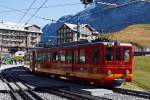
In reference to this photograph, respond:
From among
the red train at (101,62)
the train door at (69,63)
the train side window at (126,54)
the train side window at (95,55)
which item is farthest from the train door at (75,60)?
the train side window at (126,54)

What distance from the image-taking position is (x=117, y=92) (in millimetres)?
26562

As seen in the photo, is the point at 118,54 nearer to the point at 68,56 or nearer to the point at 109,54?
the point at 109,54

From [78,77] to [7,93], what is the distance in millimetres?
6443

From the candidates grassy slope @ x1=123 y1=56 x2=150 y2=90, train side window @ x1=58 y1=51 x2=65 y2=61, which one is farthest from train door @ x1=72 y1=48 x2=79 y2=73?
grassy slope @ x1=123 y1=56 x2=150 y2=90

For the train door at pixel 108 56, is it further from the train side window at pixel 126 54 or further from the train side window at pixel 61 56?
the train side window at pixel 61 56

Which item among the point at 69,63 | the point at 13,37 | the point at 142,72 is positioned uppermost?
the point at 13,37

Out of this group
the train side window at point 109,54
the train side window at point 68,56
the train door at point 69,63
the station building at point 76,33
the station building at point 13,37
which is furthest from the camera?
the station building at point 13,37

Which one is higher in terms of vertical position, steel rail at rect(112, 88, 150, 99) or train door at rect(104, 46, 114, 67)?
train door at rect(104, 46, 114, 67)

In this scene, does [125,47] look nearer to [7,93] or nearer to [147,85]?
[7,93]

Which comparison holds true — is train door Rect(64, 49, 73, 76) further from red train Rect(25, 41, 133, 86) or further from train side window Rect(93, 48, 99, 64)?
train side window Rect(93, 48, 99, 64)

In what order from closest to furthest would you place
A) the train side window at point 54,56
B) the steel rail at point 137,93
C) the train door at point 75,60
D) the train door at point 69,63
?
the steel rail at point 137,93, the train door at point 75,60, the train door at point 69,63, the train side window at point 54,56

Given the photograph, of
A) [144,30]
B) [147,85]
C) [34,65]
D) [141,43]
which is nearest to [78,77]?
[147,85]

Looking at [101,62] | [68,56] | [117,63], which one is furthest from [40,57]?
[101,62]

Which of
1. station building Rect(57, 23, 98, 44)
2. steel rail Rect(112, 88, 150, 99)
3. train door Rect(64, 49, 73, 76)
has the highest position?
station building Rect(57, 23, 98, 44)
